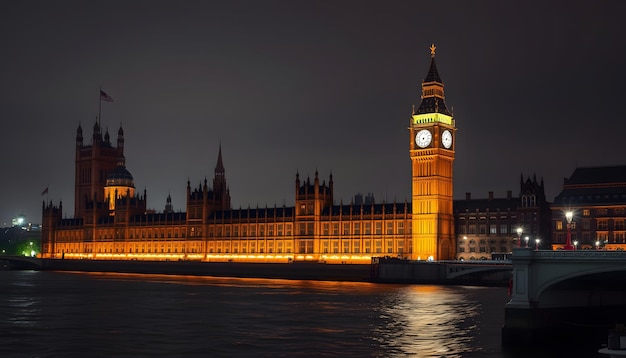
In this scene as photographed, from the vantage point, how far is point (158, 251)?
575 ft

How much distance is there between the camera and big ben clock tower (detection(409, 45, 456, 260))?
135 metres

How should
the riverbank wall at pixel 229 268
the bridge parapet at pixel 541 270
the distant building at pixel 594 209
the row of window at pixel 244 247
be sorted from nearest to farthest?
the bridge parapet at pixel 541 270 < the distant building at pixel 594 209 < the riverbank wall at pixel 229 268 < the row of window at pixel 244 247

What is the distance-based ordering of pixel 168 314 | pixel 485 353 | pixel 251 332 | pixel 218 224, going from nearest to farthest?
pixel 485 353 → pixel 251 332 → pixel 168 314 → pixel 218 224

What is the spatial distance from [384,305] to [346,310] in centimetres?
625

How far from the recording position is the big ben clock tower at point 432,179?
134750 mm

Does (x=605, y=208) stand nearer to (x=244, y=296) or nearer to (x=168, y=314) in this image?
(x=244, y=296)

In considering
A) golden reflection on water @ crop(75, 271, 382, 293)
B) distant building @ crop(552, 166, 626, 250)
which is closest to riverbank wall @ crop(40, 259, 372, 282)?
golden reflection on water @ crop(75, 271, 382, 293)

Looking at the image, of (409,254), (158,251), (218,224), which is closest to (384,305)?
(409,254)

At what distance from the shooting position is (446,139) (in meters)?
A: 139

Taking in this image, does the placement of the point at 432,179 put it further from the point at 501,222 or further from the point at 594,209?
the point at 594,209

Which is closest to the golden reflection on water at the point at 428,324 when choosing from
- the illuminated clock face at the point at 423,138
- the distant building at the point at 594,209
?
the distant building at the point at 594,209

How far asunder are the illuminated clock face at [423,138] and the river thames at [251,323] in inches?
1678

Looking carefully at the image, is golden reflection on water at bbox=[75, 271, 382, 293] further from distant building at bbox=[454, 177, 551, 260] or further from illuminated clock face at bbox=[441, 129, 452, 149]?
illuminated clock face at bbox=[441, 129, 452, 149]

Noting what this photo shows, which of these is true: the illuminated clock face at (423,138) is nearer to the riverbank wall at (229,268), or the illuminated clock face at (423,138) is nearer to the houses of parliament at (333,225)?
the houses of parliament at (333,225)
